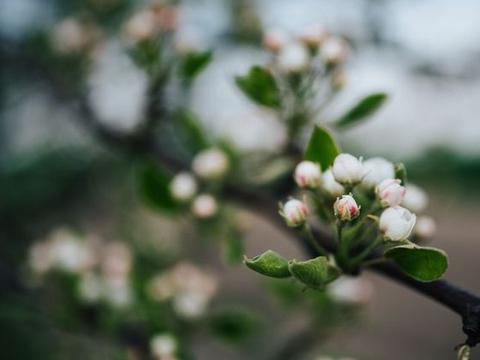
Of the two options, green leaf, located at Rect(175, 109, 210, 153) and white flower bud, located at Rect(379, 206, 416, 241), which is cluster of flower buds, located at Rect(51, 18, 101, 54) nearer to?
green leaf, located at Rect(175, 109, 210, 153)

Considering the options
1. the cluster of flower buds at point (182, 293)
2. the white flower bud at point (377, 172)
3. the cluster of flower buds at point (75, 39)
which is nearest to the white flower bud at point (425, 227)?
the white flower bud at point (377, 172)

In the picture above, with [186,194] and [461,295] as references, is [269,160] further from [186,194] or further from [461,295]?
[461,295]

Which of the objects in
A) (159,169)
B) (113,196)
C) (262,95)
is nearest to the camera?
(262,95)

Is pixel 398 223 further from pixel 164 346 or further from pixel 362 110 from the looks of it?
pixel 164 346

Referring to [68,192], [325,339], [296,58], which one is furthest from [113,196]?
[296,58]

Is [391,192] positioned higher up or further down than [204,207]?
further down

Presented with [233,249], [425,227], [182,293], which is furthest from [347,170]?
[182,293]
